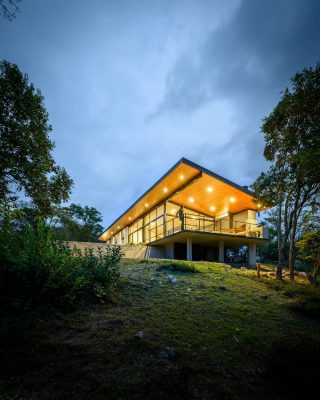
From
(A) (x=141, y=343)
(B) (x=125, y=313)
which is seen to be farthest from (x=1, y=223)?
(A) (x=141, y=343)

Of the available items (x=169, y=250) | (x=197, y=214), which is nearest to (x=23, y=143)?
(x=169, y=250)

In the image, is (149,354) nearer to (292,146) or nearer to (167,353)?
(167,353)

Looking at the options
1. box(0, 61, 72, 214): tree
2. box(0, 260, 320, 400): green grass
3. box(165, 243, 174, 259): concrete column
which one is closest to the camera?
box(0, 260, 320, 400): green grass

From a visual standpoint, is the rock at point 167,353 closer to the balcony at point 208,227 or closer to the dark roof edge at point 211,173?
the dark roof edge at point 211,173

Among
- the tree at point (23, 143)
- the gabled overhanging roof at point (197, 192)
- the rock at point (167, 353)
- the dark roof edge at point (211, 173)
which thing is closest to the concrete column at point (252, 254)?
the gabled overhanging roof at point (197, 192)

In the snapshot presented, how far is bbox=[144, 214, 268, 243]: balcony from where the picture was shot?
18.1 m

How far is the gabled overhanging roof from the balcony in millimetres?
1188

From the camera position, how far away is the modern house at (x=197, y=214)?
1650 cm

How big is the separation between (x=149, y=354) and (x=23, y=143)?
8.65 meters

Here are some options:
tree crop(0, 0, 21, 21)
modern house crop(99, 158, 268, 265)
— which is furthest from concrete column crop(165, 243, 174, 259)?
tree crop(0, 0, 21, 21)

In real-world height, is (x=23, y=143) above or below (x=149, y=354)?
above

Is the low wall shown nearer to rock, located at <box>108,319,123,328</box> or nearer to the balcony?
the balcony

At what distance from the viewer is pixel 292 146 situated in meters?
10.3

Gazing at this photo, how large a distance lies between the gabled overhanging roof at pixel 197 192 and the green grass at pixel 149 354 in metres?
11.9
